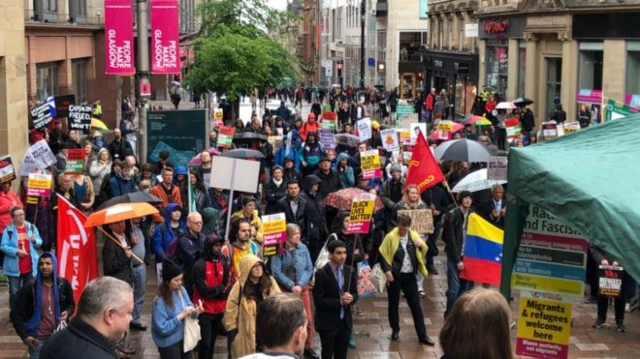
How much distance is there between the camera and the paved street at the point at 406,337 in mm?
10945

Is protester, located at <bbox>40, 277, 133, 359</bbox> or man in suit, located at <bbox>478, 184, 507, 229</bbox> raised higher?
protester, located at <bbox>40, 277, 133, 359</bbox>

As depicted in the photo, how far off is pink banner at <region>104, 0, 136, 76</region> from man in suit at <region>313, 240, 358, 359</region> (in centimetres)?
1323

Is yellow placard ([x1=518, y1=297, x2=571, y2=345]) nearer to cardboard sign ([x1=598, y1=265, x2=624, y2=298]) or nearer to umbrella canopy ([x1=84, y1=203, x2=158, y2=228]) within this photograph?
umbrella canopy ([x1=84, y1=203, x2=158, y2=228])

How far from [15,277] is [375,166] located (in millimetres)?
6606

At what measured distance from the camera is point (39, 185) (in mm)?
13000

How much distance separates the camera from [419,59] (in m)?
64.8

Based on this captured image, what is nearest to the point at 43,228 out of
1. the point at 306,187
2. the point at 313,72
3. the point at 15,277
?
the point at 15,277

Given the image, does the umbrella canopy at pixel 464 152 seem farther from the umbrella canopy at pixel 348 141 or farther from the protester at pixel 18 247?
the protester at pixel 18 247

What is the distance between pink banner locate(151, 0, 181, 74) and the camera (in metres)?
22.1

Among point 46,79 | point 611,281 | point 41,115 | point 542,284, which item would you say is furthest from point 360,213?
point 46,79

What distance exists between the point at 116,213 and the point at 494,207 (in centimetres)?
504

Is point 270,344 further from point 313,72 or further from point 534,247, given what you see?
point 313,72

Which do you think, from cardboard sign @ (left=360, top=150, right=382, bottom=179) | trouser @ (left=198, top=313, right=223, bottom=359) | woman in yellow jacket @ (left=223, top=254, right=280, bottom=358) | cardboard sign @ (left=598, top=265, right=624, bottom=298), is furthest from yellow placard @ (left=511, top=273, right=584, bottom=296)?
cardboard sign @ (left=360, top=150, right=382, bottom=179)

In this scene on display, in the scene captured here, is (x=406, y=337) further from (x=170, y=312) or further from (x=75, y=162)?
(x=75, y=162)
